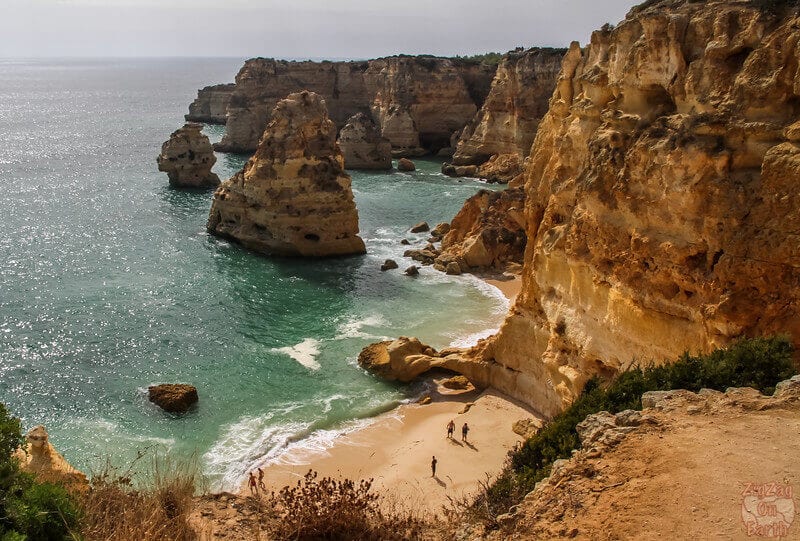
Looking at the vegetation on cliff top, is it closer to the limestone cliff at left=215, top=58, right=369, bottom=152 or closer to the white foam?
the white foam

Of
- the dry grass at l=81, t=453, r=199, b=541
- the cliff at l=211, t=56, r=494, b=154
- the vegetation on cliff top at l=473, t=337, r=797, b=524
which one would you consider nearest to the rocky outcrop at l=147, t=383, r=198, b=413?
the dry grass at l=81, t=453, r=199, b=541

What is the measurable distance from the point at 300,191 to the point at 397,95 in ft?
139

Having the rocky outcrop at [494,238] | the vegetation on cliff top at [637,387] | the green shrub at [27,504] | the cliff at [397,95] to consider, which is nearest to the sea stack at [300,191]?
the rocky outcrop at [494,238]

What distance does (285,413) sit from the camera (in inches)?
917

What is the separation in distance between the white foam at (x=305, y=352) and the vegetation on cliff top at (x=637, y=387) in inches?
616

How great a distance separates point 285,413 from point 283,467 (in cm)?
336

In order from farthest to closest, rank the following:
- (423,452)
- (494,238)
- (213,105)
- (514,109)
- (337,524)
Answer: (213,105)
(514,109)
(494,238)
(423,452)
(337,524)

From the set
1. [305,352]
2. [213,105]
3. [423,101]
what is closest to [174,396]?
[305,352]

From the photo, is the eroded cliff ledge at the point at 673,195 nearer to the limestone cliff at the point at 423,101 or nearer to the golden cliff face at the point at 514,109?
the golden cliff face at the point at 514,109

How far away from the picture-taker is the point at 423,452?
802 inches

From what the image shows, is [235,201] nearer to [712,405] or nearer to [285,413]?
[285,413]

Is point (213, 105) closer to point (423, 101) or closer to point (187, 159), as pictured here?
point (423, 101)

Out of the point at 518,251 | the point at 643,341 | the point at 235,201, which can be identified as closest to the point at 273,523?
the point at 643,341

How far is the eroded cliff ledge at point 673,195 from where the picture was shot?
12.9 m
